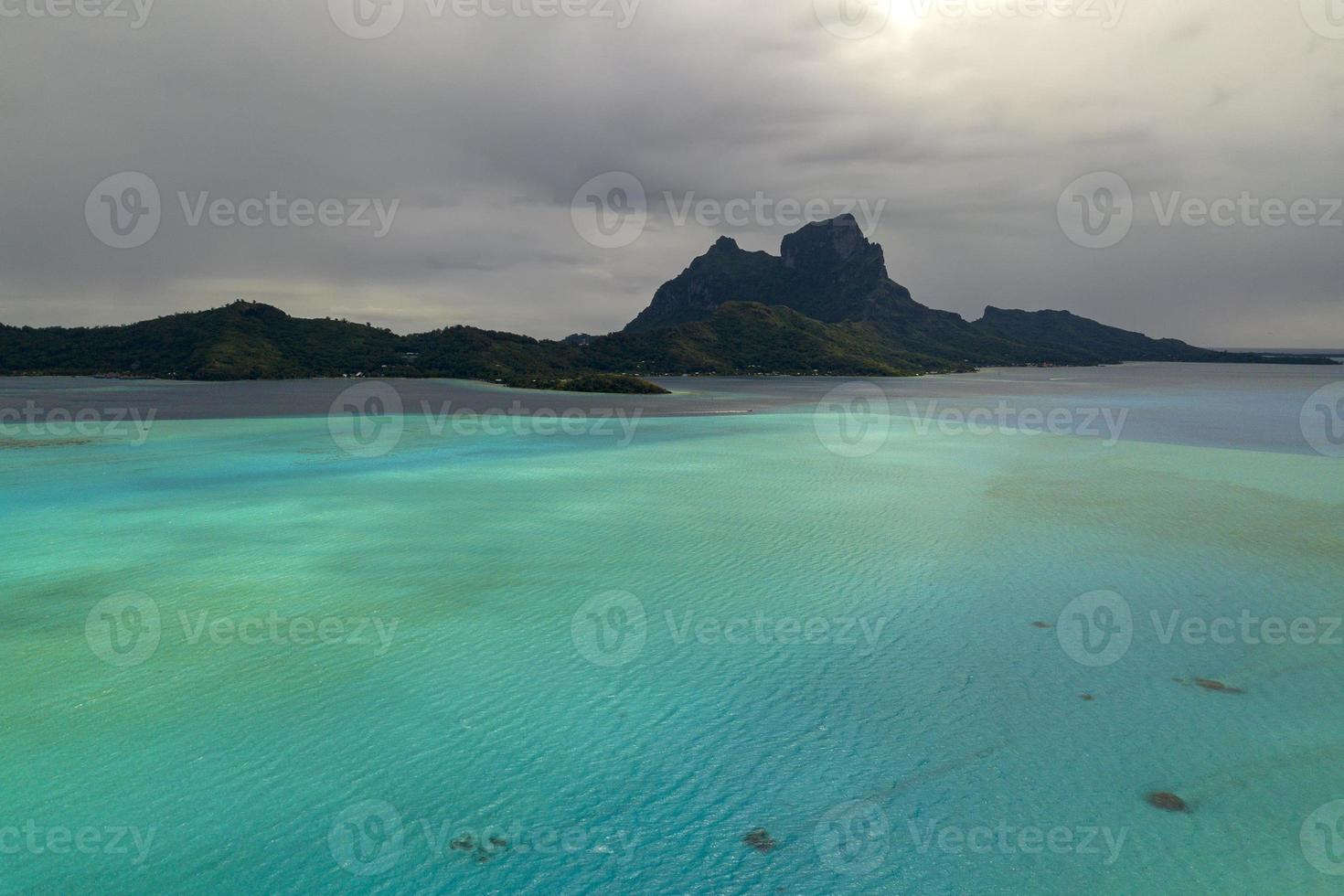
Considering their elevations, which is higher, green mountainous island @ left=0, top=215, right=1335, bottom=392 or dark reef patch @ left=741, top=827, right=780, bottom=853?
green mountainous island @ left=0, top=215, right=1335, bottom=392

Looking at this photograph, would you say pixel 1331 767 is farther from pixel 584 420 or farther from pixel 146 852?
pixel 584 420

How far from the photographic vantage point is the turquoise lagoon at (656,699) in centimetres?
707

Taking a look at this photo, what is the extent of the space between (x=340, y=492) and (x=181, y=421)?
112 feet

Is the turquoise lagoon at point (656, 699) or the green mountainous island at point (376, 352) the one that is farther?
the green mountainous island at point (376, 352)

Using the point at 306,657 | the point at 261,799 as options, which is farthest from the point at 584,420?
the point at 261,799

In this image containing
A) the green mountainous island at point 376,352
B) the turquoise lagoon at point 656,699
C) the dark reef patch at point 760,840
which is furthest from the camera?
the green mountainous island at point 376,352

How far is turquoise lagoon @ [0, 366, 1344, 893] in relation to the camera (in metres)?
7.07

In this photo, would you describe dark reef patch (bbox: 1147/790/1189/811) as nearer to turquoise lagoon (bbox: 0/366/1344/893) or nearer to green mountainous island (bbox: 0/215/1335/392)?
turquoise lagoon (bbox: 0/366/1344/893)

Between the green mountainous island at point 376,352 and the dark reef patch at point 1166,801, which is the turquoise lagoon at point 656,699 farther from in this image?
the green mountainous island at point 376,352

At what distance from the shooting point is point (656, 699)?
10352 mm

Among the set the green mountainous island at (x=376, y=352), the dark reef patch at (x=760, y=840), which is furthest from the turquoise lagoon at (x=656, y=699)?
the green mountainous island at (x=376, y=352)

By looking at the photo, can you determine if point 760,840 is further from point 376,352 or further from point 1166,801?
point 376,352

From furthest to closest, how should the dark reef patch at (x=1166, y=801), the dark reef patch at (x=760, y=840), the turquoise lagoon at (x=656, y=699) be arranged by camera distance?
1. the dark reef patch at (x=1166, y=801)
2. the dark reef patch at (x=760, y=840)
3. the turquoise lagoon at (x=656, y=699)

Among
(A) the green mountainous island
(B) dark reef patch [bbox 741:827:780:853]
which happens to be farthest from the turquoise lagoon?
(A) the green mountainous island
